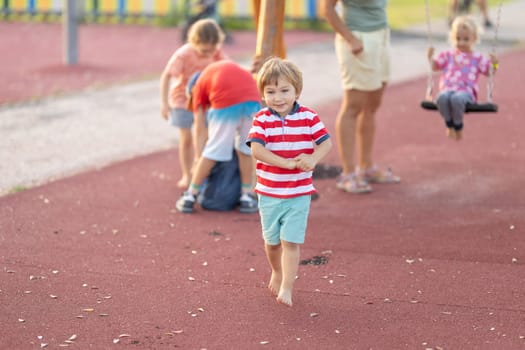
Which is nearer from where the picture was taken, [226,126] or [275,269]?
[275,269]

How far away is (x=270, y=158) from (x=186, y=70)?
10.1ft

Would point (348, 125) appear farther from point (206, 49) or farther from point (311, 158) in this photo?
point (311, 158)

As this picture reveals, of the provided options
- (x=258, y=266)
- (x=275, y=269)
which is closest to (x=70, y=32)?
(x=258, y=266)

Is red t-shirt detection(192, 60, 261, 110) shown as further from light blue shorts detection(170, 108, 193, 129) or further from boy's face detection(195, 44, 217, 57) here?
light blue shorts detection(170, 108, 193, 129)

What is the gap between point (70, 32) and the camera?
15398 mm

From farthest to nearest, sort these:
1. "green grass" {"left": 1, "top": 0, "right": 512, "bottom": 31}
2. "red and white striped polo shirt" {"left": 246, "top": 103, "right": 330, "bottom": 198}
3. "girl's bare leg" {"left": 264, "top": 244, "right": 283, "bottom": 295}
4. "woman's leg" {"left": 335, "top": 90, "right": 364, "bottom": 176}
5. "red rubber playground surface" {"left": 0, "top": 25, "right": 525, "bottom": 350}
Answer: "green grass" {"left": 1, "top": 0, "right": 512, "bottom": 31}, "woman's leg" {"left": 335, "top": 90, "right": 364, "bottom": 176}, "girl's bare leg" {"left": 264, "top": 244, "right": 283, "bottom": 295}, "red and white striped polo shirt" {"left": 246, "top": 103, "right": 330, "bottom": 198}, "red rubber playground surface" {"left": 0, "top": 25, "right": 525, "bottom": 350}

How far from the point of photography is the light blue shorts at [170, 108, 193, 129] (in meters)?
8.78

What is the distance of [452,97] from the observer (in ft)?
26.4

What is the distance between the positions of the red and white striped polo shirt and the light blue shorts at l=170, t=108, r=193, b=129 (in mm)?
2965

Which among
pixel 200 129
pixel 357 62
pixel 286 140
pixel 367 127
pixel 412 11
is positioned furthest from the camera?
pixel 412 11

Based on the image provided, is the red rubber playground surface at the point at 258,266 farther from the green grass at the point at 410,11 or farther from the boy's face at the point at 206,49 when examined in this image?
the green grass at the point at 410,11

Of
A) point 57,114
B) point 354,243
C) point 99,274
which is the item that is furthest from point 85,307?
point 57,114

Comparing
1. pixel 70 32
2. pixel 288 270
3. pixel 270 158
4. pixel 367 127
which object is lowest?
pixel 70 32

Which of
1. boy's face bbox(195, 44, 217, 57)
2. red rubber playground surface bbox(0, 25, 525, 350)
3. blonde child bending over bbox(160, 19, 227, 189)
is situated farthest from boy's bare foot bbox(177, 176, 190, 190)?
boy's face bbox(195, 44, 217, 57)
